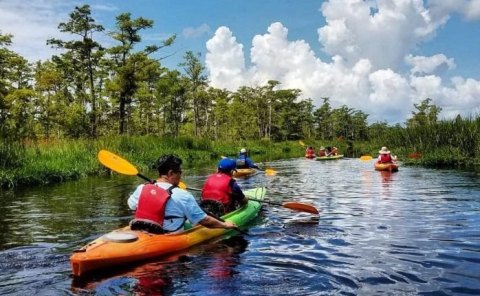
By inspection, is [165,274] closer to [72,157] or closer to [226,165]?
[226,165]

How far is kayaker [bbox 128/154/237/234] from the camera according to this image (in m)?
6.31

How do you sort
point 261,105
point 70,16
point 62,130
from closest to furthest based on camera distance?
point 70,16, point 62,130, point 261,105

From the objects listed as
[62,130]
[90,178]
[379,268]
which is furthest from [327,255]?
[62,130]

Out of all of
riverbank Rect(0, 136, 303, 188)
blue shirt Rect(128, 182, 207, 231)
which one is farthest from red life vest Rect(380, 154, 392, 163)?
blue shirt Rect(128, 182, 207, 231)

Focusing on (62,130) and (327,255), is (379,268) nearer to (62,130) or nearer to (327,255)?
(327,255)

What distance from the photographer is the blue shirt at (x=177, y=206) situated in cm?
651

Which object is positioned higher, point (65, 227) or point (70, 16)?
point (70, 16)

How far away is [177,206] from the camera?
659 centimetres

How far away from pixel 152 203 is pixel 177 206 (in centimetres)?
42

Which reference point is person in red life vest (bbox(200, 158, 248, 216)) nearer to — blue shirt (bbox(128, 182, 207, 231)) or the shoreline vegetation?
blue shirt (bbox(128, 182, 207, 231))

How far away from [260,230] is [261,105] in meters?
56.1

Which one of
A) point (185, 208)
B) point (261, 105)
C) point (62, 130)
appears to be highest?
point (261, 105)

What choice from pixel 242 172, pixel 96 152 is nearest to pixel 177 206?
pixel 242 172

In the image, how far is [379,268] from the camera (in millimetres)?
6027
